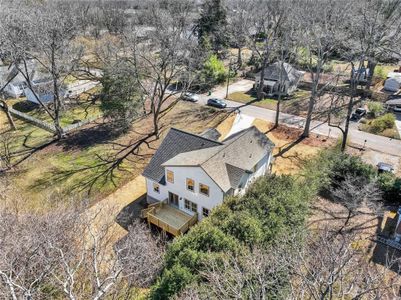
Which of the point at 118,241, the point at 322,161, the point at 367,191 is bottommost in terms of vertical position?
the point at 118,241

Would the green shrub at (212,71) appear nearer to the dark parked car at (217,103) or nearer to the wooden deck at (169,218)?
the dark parked car at (217,103)

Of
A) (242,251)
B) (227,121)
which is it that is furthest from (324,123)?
(242,251)

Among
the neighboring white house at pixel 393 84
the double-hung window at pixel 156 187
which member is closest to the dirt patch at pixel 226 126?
the double-hung window at pixel 156 187

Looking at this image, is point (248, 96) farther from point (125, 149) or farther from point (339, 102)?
point (125, 149)

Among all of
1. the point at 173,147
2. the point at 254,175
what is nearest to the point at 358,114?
the point at 254,175

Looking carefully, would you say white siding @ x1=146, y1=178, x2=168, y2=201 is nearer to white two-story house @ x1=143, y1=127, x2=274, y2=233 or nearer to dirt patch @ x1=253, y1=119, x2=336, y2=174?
white two-story house @ x1=143, y1=127, x2=274, y2=233

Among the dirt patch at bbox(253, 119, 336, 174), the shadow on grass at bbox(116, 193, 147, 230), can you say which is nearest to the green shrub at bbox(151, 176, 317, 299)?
the shadow on grass at bbox(116, 193, 147, 230)
